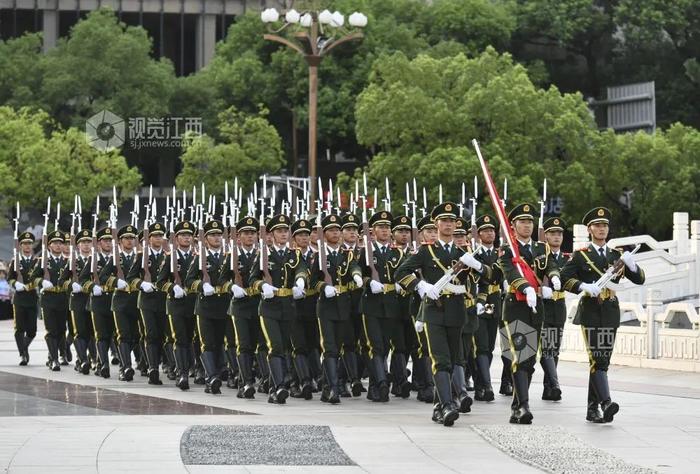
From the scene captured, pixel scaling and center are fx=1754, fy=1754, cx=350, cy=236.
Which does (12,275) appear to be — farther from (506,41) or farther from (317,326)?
(506,41)

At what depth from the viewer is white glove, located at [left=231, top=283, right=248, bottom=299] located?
2012 centimetres

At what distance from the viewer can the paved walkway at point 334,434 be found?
1385cm

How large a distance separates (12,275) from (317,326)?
7.25 metres

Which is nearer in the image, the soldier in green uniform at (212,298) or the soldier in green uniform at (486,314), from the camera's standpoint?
the soldier in green uniform at (486,314)

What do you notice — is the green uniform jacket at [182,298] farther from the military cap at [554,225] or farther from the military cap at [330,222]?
the military cap at [554,225]

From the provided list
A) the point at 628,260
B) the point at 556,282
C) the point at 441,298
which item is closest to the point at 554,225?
the point at 556,282

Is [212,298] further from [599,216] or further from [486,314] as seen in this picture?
[599,216]

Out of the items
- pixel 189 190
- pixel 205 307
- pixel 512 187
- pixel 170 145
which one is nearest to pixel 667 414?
pixel 205 307

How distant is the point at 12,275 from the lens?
26078 mm

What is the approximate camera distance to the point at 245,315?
20312 mm

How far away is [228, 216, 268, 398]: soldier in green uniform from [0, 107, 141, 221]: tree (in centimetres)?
3021

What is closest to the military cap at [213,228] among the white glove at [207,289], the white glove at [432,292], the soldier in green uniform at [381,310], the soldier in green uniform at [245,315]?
the soldier in green uniform at [245,315]

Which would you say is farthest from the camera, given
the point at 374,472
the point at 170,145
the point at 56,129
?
the point at 170,145

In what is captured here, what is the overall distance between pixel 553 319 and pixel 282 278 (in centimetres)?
307
